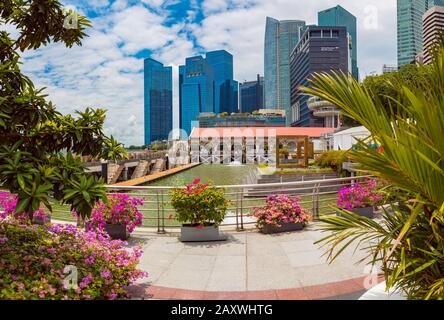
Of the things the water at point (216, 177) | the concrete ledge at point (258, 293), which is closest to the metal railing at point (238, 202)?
the concrete ledge at point (258, 293)

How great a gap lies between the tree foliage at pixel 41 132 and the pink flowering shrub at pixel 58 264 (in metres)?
0.70

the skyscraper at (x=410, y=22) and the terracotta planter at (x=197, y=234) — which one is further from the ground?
the skyscraper at (x=410, y=22)

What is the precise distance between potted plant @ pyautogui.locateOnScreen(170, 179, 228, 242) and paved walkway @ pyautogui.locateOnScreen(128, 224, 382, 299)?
22cm

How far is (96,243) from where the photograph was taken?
12.1 ft

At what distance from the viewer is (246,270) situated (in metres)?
4.21

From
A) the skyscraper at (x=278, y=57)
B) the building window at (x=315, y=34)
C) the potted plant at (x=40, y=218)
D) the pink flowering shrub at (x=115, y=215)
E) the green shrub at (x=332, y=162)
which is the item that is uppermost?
the skyscraper at (x=278, y=57)

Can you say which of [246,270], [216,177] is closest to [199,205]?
[246,270]

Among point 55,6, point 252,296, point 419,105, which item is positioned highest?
point 55,6

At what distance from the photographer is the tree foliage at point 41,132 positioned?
2.26m

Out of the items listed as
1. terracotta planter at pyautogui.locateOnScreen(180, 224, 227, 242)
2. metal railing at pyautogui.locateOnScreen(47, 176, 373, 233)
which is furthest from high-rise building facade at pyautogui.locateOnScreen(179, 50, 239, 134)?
terracotta planter at pyautogui.locateOnScreen(180, 224, 227, 242)

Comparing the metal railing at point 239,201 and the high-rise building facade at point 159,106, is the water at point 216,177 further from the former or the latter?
the metal railing at point 239,201
